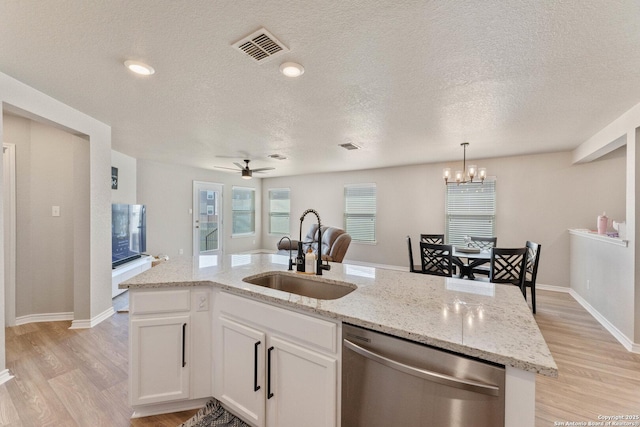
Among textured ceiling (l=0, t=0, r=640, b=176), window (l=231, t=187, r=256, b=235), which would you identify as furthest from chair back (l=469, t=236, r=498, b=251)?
window (l=231, t=187, r=256, b=235)

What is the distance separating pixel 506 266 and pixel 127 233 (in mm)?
5622

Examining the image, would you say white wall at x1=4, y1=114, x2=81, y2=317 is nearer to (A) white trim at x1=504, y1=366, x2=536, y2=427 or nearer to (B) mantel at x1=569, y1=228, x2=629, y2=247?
(A) white trim at x1=504, y1=366, x2=536, y2=427

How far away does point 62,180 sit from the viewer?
3.37m

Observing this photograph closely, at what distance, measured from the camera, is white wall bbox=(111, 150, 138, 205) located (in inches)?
181

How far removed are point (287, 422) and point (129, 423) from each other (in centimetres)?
114

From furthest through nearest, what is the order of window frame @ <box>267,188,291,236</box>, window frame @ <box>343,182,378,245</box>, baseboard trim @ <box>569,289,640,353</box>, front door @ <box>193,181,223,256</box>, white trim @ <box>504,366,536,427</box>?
window frame @ <box>267,188,291,236</box>
front door @ <box>193,181,223,256</box>
window frame @ <box>343,182,378,245</box>
baseboard trim @ <box>569,289,640,353</box>
white trim @ <box>504,366,536,427</box>

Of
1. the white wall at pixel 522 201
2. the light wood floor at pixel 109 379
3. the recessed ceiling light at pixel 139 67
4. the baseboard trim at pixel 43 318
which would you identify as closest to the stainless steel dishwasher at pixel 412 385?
the light wood floor at pixel 109 379

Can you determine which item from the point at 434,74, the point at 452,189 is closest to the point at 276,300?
the point at 434,74

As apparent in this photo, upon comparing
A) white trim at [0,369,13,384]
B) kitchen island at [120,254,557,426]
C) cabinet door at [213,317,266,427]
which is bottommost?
white trim at [0,369,13,384]

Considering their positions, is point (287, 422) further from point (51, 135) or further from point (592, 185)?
point (592, 185)

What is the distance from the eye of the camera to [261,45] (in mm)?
1706

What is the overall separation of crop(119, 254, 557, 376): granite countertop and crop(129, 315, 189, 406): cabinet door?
0.90 feet

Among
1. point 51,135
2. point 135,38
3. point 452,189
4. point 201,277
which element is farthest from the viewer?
point 452,189

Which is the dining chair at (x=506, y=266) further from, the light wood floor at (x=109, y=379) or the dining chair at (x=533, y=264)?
the light wood floor at (x=109, y=379)
